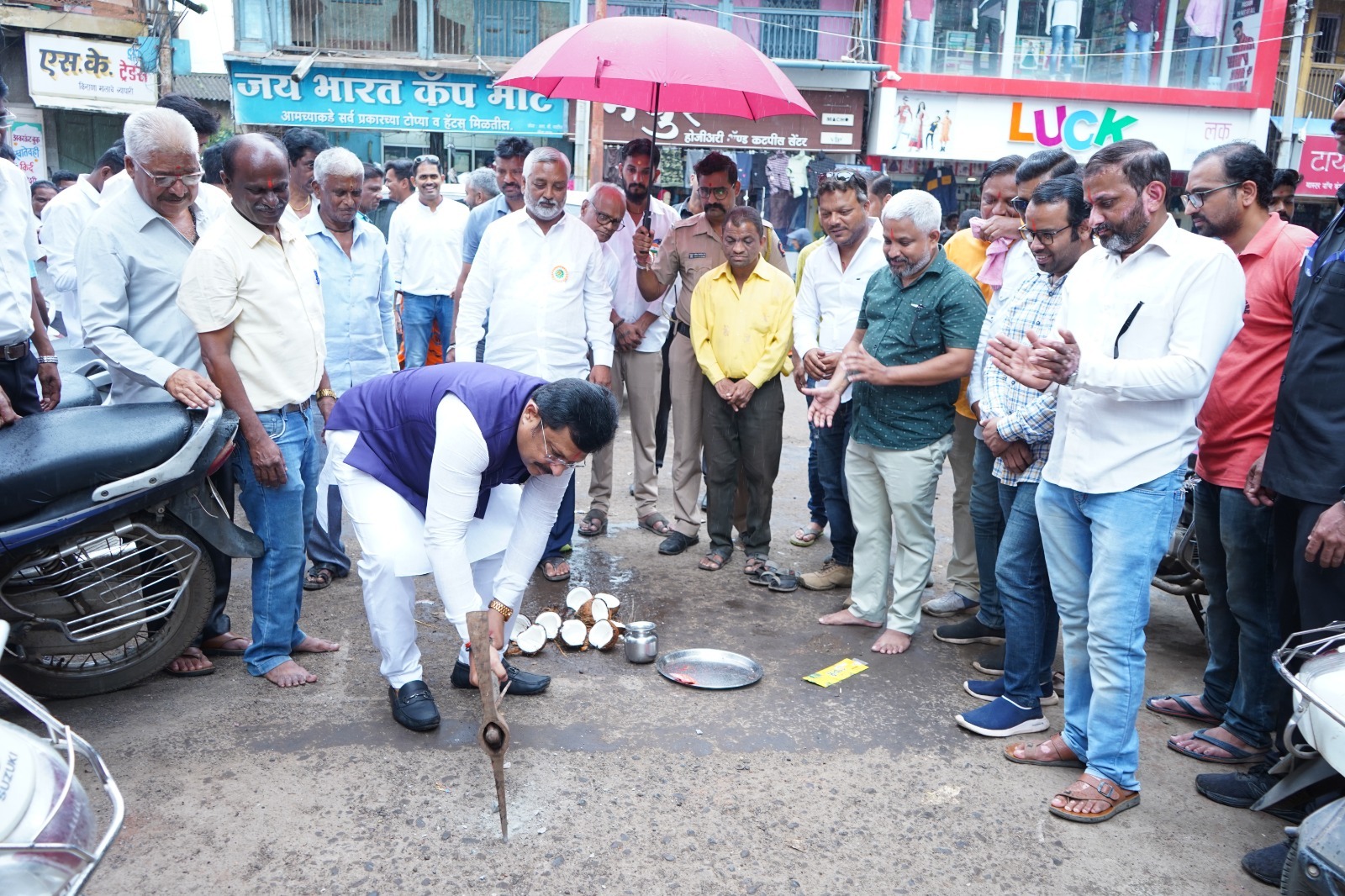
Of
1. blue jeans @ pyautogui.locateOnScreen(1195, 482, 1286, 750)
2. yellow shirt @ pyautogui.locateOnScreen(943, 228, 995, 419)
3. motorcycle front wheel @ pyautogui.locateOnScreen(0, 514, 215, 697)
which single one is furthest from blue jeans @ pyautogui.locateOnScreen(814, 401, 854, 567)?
motorcycle front wheel @ pyautogui.locateOnScreen(0, 514, 215, 697)

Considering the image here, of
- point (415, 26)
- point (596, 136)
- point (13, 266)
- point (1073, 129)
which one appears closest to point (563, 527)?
point (13, 266)

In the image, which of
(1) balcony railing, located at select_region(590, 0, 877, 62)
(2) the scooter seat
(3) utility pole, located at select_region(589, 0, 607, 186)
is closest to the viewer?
(2) the scooter seat

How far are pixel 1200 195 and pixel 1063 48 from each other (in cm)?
1655

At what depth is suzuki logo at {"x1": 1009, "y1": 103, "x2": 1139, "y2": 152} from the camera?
1758 centimetres

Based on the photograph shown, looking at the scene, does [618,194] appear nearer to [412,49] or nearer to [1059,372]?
[1059,372]

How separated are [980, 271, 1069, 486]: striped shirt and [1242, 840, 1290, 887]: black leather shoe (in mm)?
1233

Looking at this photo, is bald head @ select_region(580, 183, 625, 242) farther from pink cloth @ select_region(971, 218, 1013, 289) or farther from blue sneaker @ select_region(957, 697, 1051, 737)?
blue sneaker @ select_region(957, 697, 1051, 737)

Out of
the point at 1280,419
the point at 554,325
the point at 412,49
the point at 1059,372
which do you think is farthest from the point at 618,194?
the point at 412,49

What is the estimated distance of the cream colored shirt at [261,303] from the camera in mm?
3244

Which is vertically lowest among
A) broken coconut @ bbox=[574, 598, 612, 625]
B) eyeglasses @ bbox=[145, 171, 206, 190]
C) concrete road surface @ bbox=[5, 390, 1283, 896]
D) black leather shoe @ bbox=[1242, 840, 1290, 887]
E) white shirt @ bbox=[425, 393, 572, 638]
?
concrete road surface @ bbox=[5, 390, 1283, 896]

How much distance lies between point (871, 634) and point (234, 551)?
2.60m

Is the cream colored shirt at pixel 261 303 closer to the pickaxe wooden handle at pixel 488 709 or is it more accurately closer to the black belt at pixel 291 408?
the black belt at pixel 291 408

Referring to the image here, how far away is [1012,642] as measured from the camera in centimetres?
341

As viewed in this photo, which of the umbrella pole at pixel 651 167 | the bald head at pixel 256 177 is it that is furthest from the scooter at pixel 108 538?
the umbrella pole at pixel 651 167
